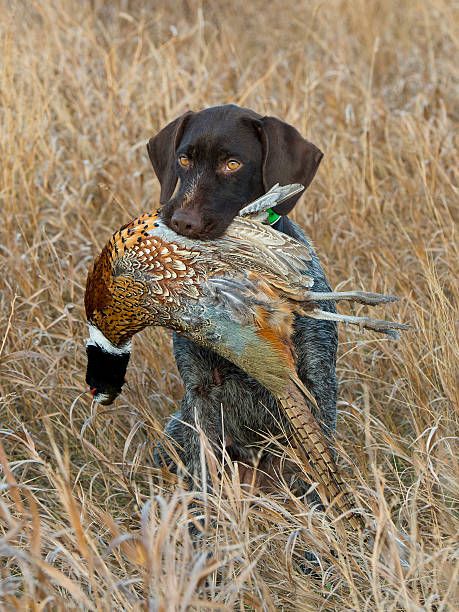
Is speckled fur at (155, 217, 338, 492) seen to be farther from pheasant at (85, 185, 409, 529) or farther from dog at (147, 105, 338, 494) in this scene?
pheasant at (85, 185, 409, 529)

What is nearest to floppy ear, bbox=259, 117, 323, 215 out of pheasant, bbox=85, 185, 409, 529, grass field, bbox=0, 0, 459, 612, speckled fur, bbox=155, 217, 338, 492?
speckled fur, bbox=155, 217, 338, 492

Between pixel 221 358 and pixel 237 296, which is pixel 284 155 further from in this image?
pixel 237 296

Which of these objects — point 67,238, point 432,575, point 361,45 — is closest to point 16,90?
point 67,238

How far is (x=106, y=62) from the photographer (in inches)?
209

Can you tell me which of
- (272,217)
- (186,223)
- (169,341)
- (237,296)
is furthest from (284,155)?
(169,341)

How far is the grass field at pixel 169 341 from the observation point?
2.12m

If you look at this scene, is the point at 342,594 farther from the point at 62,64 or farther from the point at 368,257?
the point at 62,64

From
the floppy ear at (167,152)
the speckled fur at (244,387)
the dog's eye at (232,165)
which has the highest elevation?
the dog's eye at (232,165)

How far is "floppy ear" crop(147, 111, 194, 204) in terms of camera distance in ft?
10.8

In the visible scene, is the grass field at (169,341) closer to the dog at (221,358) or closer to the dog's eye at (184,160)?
the dog at (221,358)

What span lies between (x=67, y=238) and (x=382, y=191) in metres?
1.82

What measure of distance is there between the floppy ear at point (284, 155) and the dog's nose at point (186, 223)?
0.49 metres

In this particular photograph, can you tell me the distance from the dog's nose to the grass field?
66 centimetres

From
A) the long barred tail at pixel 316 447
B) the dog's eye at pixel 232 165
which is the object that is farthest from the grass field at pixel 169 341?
the dog's eye at pixel 232 165
